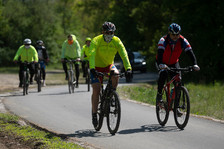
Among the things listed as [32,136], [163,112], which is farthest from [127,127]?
[32,136]

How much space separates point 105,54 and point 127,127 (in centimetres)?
165

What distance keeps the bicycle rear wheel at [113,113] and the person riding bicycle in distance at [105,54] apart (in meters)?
0.25

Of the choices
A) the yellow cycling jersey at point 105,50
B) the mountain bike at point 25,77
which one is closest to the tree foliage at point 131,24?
the mountain bike at point 25,77

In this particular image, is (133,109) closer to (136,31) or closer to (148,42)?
(148,42)

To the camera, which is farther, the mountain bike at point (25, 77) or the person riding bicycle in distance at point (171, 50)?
the mountain bike at point (25, 77)

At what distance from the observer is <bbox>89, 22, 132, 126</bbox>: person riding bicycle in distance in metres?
7.80

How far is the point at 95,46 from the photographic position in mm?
7895

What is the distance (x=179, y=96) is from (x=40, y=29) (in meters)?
44.1

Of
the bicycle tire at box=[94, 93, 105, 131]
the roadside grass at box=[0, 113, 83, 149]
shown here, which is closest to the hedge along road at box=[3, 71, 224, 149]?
the bicycle tire at box=[94, 93, 105, 131]

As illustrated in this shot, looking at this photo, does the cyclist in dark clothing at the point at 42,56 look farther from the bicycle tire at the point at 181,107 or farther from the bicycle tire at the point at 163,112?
the bicycle tire at the point at 181,107

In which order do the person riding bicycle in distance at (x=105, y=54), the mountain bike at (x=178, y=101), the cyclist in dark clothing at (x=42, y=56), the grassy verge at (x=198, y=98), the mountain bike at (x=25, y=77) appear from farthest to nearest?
the cyclist in dark clothing at (x=42, y=56), the mountain bike at (x=25, y=77), the grassy verge at (x=198, y=98), the mountain bike at (x=178, y=101), the person riding bicycle in distance at (x=105, y=54)

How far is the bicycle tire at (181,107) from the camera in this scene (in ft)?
27.0

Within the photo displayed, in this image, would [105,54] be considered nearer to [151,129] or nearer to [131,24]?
[151,129]

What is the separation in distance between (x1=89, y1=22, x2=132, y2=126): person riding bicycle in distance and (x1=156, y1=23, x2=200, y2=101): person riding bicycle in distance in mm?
708
